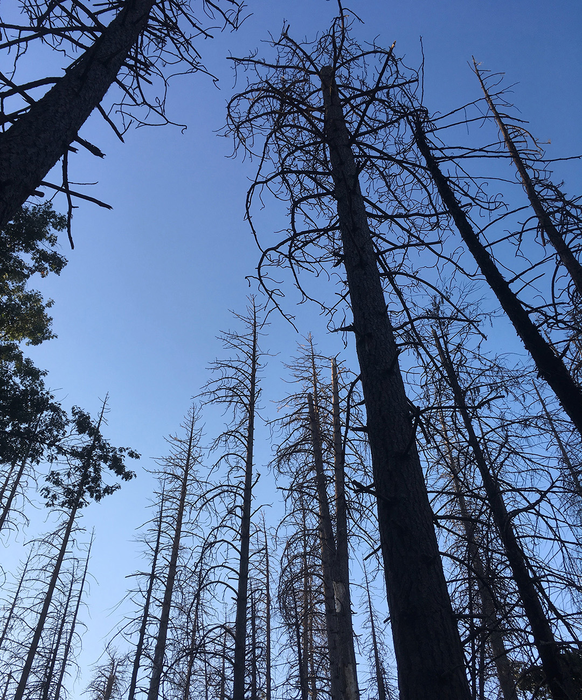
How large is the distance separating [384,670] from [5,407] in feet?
74.4

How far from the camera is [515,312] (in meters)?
3.98

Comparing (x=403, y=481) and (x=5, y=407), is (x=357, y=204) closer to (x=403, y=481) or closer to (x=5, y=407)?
(x=403, y=481)

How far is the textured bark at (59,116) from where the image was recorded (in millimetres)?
2793

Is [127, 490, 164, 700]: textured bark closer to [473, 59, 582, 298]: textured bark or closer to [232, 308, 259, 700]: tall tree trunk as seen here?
[232, 308, 259, 700]: tall tree trunk

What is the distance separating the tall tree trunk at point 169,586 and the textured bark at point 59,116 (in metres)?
13.9

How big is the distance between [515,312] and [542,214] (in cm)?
161

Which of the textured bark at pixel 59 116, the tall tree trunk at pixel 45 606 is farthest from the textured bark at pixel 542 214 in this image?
the tall tree trunk at pixel 45 606

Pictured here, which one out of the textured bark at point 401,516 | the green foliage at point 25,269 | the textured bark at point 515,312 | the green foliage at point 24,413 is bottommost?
the textured bark at point 401,516

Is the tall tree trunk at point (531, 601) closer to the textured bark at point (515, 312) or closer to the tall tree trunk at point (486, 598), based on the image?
the tall tree trunk at point (486, 598)

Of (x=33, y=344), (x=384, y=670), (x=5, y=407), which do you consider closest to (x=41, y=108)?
(x=5, y=407)

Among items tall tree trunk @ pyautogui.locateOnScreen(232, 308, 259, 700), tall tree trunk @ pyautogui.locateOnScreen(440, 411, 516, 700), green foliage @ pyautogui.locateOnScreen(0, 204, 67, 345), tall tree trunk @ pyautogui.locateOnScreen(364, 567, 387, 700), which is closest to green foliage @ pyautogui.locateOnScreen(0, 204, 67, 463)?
green foliage @ pyautogui.locateOnScreen(0, 204, 67, 345)

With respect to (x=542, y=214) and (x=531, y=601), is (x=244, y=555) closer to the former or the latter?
(x=531, y=601)

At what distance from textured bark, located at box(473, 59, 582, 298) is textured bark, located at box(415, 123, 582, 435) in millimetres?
576

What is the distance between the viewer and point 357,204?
3715 millimetres
